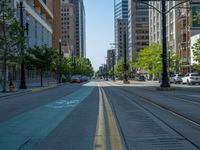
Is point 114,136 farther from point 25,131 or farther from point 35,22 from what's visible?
point 35,22

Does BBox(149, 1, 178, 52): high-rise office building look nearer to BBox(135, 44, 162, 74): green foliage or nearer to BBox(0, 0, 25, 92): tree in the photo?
BBox(135, 44, 162, 74): green foliage

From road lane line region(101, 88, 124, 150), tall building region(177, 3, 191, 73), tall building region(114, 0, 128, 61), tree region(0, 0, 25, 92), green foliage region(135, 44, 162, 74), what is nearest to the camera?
road lane line region(101, 88, 124, 150)

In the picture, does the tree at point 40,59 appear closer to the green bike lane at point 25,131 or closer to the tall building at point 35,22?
the tall building at point 35,22

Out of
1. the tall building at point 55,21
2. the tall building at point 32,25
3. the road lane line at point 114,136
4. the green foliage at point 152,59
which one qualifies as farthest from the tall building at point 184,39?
the road lane line at point 114,136

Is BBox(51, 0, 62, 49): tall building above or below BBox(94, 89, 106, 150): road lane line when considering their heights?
above

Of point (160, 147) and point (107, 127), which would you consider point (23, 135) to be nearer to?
point (107, 127)

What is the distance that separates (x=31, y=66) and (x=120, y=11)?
409 ft

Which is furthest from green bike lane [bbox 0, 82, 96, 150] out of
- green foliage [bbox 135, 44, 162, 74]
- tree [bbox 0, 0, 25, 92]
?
green foliage [bbox 135, 44, 162, 74]

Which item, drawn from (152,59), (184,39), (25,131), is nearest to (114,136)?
(25,131)

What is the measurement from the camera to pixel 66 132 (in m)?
11.4

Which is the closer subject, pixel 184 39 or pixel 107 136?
pixel 107 136

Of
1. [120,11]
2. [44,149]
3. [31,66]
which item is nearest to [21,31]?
[31,66]

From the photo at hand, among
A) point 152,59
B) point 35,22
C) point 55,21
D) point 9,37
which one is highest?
point 55,21

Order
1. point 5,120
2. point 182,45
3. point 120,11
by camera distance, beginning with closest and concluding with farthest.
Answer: point 5,120 → point 182,45 → point 120,11
